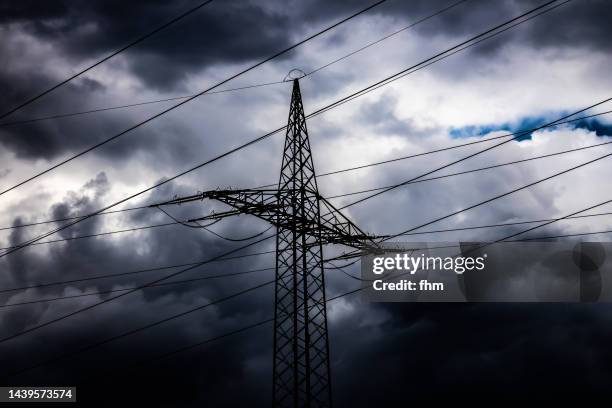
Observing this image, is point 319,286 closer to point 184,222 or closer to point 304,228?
point 304,228

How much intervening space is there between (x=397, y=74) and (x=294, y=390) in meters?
10.6

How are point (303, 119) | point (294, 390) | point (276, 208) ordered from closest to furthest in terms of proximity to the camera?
point (294, 390) < point (276, 208) < point (303, 119)

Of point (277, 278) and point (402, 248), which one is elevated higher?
point (402, 248)

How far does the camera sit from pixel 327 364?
23.6 m

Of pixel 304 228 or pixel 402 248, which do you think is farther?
pixel 402 248

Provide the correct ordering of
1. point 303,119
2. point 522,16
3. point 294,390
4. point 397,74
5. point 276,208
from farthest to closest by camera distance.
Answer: point 303,119, point 276,208, point 294,390, point 397,74, point 522,16

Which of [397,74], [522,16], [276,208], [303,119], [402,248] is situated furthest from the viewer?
[402,248]

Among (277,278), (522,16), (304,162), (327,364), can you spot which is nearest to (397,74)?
(522,16)

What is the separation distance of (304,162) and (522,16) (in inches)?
375

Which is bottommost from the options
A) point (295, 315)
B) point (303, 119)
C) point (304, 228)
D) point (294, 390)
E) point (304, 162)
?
point (294, 390)

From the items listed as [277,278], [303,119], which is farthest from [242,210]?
[303,119]

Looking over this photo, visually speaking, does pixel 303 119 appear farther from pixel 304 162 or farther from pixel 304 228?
pixel 304 228

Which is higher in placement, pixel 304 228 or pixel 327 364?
pixel 304 228

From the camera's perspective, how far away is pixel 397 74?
19359 millimetres
